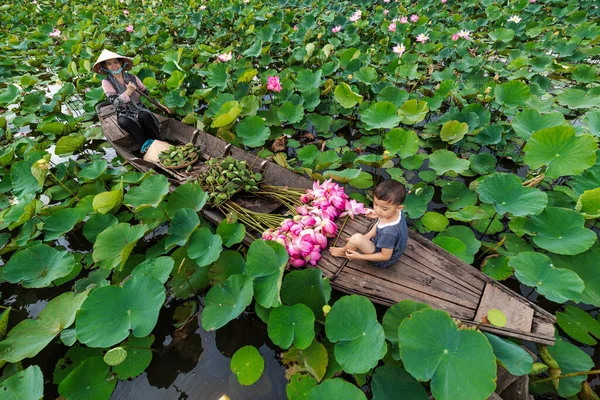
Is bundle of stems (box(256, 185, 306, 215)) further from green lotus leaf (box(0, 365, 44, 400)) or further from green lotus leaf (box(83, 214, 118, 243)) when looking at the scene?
green lotus leaf (box(0, 365, 44, 400))

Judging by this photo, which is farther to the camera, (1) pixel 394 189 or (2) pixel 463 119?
(2) pixel 463 119

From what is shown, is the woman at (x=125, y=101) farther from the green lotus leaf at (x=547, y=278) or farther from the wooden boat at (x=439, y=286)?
the green lotus leaf at (x=547, y=278)

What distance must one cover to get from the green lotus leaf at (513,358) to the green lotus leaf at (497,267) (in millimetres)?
595

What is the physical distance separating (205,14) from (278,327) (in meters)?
8.23

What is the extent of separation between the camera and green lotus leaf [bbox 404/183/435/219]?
2.39 m

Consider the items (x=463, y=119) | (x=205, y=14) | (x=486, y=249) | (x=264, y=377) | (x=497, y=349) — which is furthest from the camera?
(x=205, y=14)

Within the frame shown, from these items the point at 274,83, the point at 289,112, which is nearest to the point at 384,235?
the point at 289,112

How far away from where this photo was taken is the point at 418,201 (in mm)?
2463

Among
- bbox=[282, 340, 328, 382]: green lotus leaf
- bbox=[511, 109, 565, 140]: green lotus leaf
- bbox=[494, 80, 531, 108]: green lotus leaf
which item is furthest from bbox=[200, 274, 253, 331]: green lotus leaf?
bbox=[494, 80, 531, 108]: green lotus leaf

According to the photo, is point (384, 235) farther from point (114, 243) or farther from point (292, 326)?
point (114, 243)

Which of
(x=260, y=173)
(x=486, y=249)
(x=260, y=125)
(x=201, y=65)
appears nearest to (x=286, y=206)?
(x=260, y=173)

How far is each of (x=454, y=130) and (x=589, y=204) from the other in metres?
1.25

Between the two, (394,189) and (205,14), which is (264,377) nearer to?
(394,189)

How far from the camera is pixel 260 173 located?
9.59 ft
